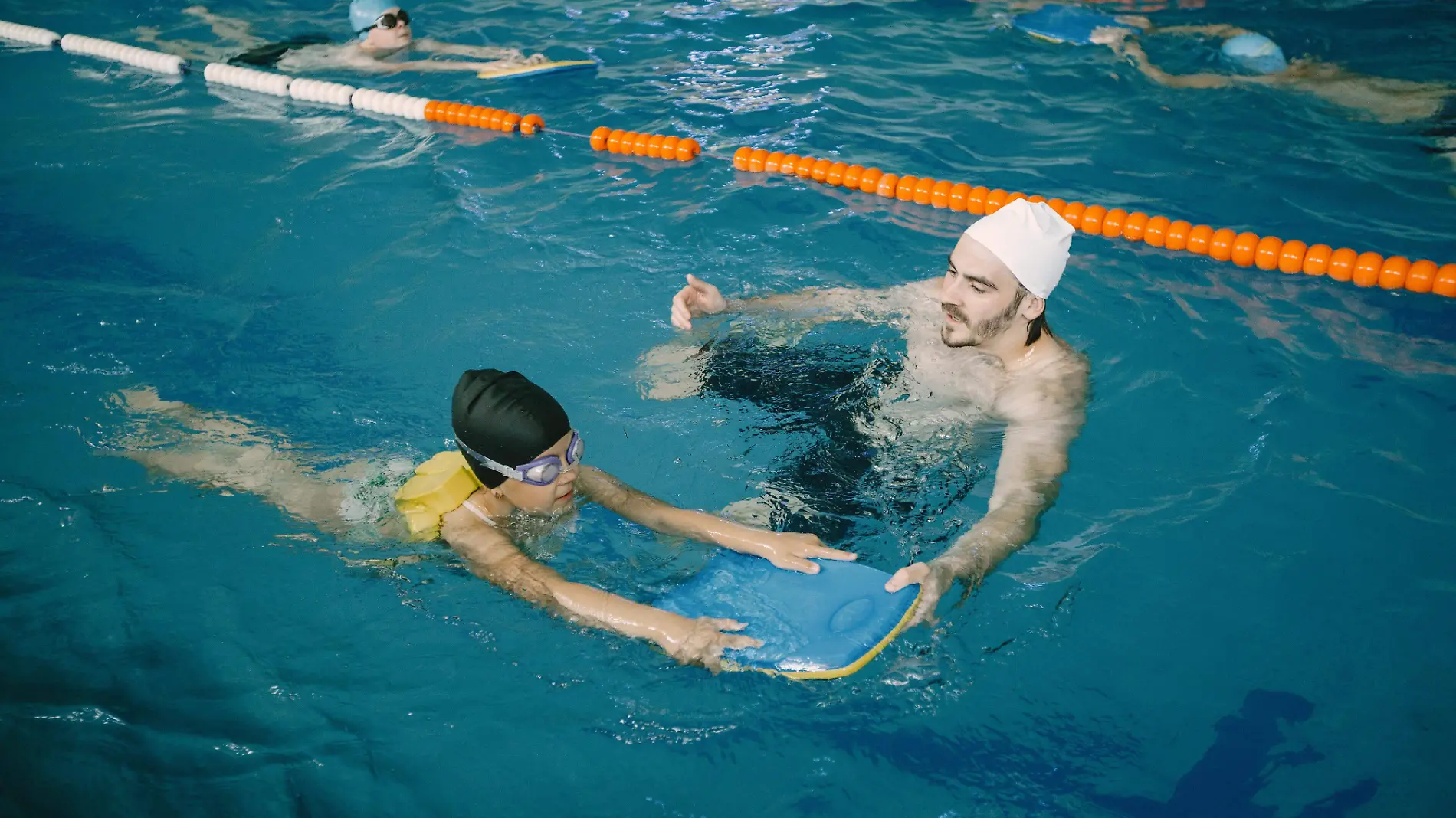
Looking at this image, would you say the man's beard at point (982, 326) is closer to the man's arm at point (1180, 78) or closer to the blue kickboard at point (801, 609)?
the blue kickboard at point (801, 609)

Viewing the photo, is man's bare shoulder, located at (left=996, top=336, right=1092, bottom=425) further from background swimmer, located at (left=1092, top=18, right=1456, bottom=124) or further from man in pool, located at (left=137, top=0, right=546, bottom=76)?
man in pool, located at (left=137, top=0, right=546, bottom=76)

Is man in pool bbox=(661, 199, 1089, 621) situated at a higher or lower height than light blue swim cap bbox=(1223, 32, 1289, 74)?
lower

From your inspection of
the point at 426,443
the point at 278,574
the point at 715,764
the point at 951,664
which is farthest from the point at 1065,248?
the point at 278,574

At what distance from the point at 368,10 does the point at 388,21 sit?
0.81 ft

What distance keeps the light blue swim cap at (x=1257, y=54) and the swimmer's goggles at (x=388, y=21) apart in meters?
7.55

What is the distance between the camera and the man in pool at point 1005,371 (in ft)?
11.3

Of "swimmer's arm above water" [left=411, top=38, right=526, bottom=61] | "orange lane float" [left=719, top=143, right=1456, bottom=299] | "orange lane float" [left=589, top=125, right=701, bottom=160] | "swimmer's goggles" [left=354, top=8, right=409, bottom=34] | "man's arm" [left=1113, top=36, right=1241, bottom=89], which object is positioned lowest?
"orange lane float" [left=719, top=143, right=1456, bottom=299]

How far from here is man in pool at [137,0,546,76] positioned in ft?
30.2

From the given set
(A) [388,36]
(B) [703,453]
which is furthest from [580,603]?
(A) [388,36]

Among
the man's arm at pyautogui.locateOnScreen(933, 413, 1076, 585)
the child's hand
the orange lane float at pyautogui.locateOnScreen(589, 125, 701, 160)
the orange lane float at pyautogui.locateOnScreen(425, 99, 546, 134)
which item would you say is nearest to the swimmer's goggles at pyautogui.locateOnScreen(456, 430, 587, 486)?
the child's hand

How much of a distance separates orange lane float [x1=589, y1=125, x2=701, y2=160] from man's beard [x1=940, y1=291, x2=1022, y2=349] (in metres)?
3.74

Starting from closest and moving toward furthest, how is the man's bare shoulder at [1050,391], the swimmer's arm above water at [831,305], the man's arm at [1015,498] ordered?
1. the man's arm at [1015,498]
2. the man's bare shoulder at [1050,391]
3. the swimmer's arm above water at [831,305]

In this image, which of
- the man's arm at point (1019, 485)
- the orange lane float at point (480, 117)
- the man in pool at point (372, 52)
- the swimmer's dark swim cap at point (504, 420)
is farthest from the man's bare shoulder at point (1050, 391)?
the man in pool at point (372, 52)

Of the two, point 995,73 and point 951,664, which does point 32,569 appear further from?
point 995,73
